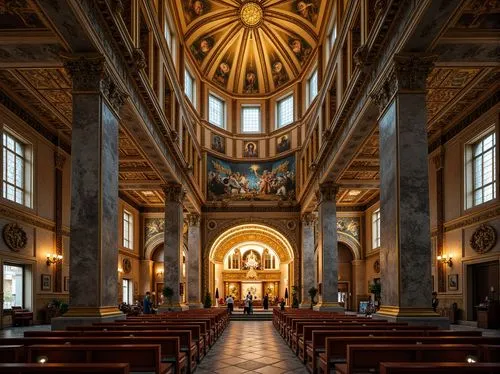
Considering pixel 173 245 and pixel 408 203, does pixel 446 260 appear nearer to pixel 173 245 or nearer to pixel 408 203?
pixel 408 203

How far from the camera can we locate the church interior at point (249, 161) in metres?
11.9

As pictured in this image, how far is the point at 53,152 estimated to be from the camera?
22875 mm

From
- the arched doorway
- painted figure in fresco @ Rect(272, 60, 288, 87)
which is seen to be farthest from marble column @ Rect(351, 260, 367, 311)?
painted figure in fresco @ Rect(272, 60, 288, 87)

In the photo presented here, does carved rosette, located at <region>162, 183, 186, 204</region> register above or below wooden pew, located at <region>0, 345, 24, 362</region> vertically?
above

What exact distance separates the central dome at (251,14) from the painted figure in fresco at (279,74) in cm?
391

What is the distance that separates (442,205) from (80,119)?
1656 cm

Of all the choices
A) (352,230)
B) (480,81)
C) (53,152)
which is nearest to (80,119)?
(53,152)

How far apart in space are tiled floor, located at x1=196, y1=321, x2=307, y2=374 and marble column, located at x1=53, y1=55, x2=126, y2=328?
275cm

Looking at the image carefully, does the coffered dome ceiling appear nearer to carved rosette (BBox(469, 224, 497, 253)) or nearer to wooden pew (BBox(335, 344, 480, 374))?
carved rosette (BBox(469, 224, 497, 253))

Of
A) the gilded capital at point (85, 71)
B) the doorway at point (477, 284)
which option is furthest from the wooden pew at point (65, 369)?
the doorway at point (477, 284)

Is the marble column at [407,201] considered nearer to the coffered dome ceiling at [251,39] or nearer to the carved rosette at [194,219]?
the coffered dome ceiling at [251,39]

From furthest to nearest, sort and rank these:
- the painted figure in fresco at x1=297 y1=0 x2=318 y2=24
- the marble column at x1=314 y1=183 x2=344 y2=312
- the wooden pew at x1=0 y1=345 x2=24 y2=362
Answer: the painted figure in fresco at x1=297 y1=0 x2=318 y2=24
the marble column at x1=314 y1=183 x2=344 y2=312
the wooden pew at x1=0 y1=345 x2=24 y2=362

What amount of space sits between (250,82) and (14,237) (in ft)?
83.5

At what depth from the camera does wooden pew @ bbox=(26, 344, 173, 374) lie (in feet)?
21.8
